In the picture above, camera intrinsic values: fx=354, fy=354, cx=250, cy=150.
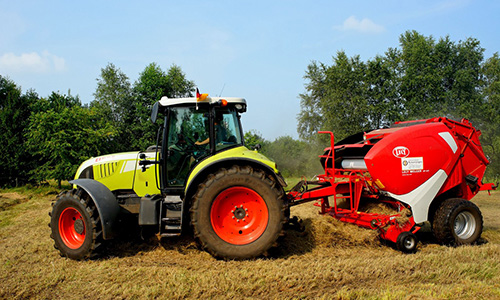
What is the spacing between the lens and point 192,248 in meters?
5.57

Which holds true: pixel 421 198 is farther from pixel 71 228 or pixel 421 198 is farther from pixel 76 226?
pixel 71 228

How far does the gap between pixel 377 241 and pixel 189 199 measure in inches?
125

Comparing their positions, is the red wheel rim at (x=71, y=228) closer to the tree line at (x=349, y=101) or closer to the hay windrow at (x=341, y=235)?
the hay windrow at (x=341, y=235)

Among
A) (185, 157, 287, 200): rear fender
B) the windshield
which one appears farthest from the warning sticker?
the windshield

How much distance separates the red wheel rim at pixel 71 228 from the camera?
5203 millimetres

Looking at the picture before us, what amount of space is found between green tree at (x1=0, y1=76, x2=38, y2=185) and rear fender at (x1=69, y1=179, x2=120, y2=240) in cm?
1816

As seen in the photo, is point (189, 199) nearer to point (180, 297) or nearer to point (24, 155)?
point (180, 297)

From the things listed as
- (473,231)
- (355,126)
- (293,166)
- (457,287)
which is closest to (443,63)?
(355,126)

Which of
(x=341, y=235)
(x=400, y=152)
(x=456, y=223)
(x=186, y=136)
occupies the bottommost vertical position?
(x=341, y=235)

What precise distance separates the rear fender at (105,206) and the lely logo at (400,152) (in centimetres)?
442

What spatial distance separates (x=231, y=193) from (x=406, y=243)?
2841 millimetres

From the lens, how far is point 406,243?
5445 mm

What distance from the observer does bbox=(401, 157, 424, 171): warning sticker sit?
575 cm

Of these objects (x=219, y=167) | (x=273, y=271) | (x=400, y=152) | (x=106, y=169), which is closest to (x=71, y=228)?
(x=106, y=169)
